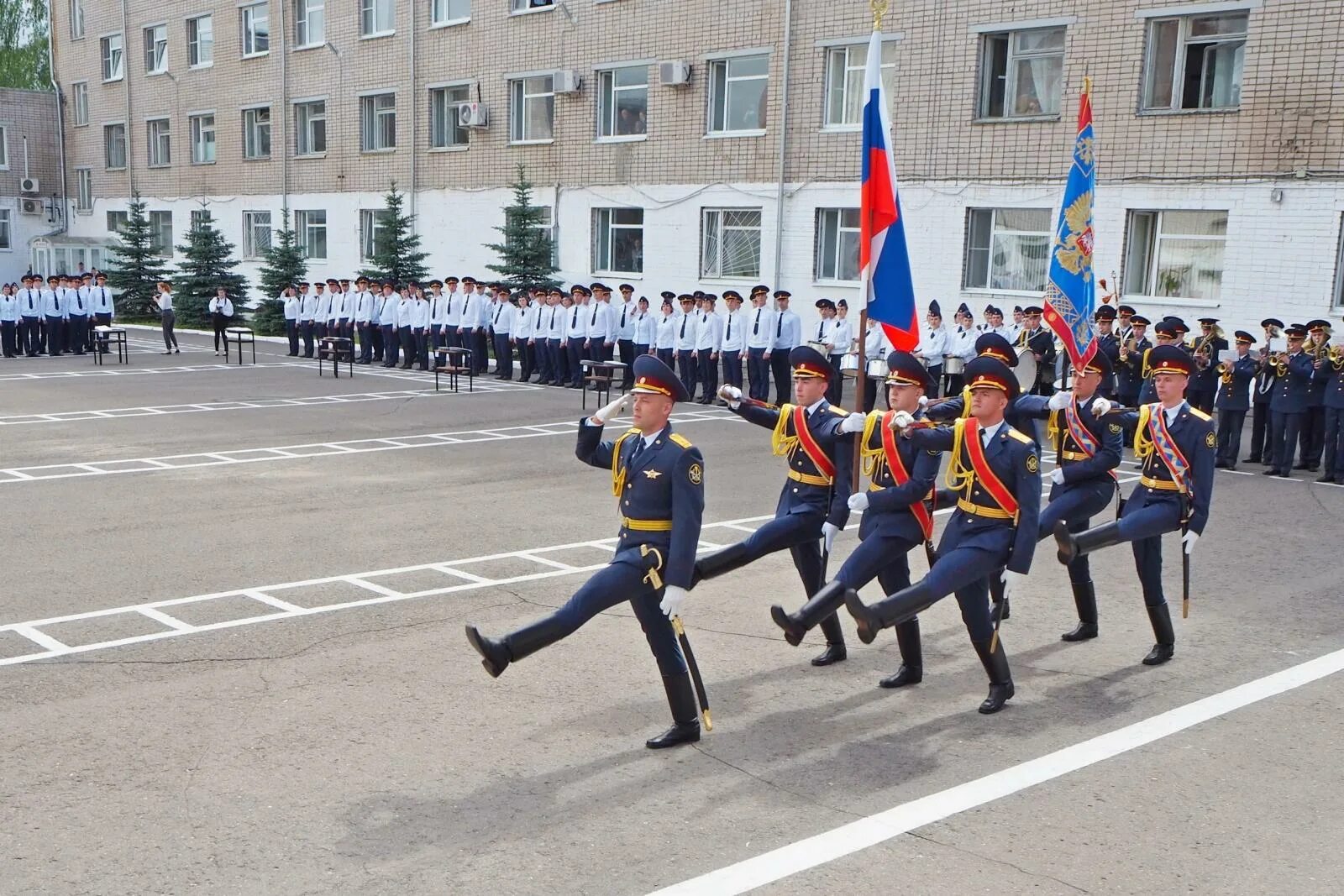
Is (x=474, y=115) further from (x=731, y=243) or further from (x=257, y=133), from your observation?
(x=257, y=133)

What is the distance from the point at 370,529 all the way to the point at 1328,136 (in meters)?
16.1

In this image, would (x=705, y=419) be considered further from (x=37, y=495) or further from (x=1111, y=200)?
(x=37, y=495)

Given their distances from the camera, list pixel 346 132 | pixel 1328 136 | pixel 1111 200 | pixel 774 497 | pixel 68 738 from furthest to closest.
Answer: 1. pixel 346 132
2. pixel 1111 200
3. pixel 1328 136
4. pixel 774 497
5. pixel 68 738

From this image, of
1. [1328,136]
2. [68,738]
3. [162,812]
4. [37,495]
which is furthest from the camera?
[1328,136]

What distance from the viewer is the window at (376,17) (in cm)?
3522

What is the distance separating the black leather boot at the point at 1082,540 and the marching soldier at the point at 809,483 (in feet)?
4.52

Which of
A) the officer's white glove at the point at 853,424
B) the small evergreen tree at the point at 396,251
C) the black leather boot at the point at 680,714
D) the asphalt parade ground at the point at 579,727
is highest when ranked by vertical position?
the small evergreen tree at the point at 396,251

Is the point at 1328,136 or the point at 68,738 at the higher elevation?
the point at 1328,136

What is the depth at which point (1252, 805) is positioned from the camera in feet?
19.7

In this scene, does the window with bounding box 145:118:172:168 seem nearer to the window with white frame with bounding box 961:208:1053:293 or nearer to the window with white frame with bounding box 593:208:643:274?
the window with white frame with bounding box 593:208:643:274

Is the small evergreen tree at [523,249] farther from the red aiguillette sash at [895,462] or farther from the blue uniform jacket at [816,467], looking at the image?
the red aiguillette sash at [895,462]

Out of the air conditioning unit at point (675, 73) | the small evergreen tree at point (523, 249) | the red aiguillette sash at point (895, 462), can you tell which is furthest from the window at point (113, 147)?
the red aiguillette sash at point (895, 462)

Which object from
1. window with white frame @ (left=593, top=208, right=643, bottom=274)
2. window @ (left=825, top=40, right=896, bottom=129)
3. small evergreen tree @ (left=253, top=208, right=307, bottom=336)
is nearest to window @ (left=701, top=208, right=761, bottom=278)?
window with white frame @ (left=593, top=208, right=643, bottom=274)

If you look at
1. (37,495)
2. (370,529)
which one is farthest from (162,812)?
(37,495)
